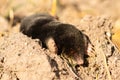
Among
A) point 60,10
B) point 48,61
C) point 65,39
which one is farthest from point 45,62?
point 60,10

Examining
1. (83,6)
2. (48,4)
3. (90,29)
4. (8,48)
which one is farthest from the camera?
(83,6)

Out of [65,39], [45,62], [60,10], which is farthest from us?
[60,10]

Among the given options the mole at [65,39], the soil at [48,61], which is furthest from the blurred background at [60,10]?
the mole at [65,39]

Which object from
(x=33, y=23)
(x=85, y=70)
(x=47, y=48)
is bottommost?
(x=85, y=70)

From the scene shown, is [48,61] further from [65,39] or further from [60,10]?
[60,10]

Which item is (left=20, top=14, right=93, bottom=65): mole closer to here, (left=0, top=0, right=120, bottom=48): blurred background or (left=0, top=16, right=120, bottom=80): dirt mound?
(left=0, top=16, right=120, bottom=80): dirt mound

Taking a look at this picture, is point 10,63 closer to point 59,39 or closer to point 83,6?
point 59,39

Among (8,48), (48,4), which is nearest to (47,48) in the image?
(8,48)

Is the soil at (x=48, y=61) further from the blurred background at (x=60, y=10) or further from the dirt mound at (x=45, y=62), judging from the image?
the blurred background at (x=60, y=10)
